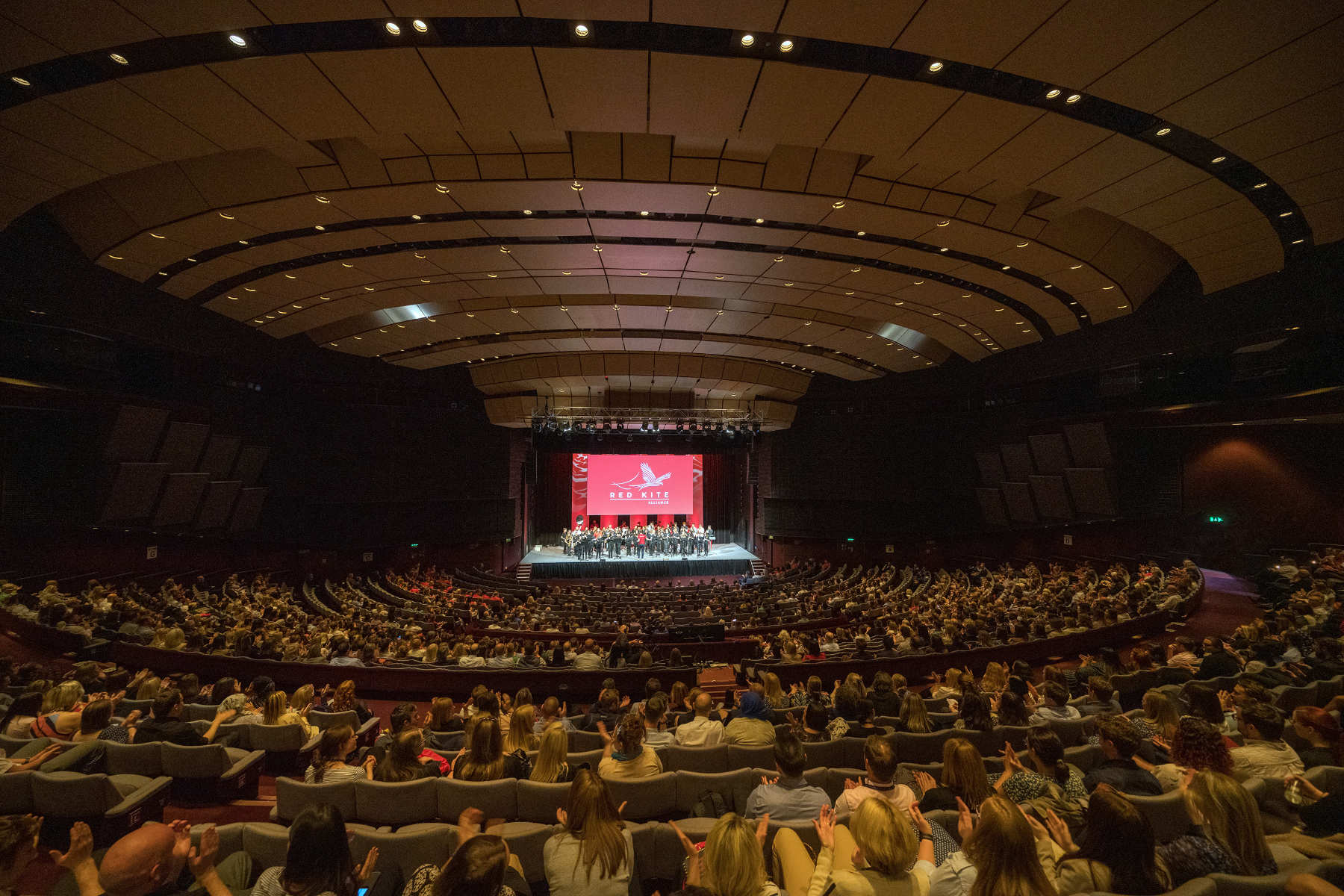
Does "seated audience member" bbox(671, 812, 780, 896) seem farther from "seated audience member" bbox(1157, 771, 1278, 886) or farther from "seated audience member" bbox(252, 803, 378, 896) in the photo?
"seated audience member" bbox(1157, 771, 1278, 886)

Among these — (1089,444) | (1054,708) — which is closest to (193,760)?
(1054,708)

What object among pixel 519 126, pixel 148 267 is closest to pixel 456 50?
pixel 519 126

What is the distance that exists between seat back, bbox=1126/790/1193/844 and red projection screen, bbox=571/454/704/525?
24.6 m

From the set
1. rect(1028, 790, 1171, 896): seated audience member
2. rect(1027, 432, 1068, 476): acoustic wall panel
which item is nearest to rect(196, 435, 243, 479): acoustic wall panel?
rect(1028, 790, 1171, 896): seated audience member

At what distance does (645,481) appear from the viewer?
27.6m

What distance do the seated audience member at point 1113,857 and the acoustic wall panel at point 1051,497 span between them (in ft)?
60.8

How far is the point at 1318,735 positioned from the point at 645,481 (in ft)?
80.4

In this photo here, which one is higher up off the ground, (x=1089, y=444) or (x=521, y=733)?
(x=1089, y=444)

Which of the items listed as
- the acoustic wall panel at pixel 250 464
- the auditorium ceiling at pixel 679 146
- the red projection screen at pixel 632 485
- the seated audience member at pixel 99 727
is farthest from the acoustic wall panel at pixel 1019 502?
the acoustic wall panel at pixel 250 464

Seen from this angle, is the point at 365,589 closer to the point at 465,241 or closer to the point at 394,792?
the point at 465,241

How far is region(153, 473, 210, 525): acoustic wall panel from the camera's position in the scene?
46.2 feet

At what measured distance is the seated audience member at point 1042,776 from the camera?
314cm

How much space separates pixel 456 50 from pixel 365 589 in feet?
53.5

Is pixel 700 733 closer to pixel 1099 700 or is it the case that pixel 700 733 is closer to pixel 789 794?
pixel 789 794
